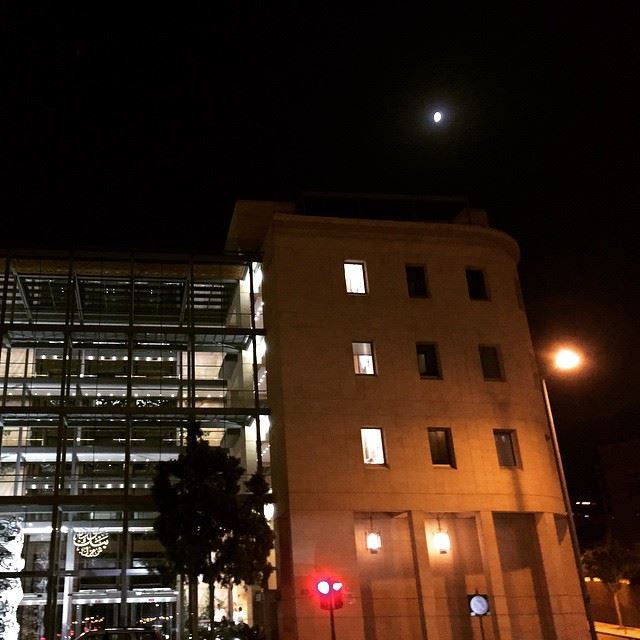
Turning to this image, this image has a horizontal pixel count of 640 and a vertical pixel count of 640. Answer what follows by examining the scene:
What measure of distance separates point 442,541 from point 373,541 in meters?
2.53

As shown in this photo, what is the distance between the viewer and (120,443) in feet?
93.1

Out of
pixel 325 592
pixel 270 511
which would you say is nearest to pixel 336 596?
pixel 325 592

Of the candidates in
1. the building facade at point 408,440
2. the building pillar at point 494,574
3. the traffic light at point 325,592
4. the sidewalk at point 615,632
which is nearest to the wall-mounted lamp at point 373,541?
the building facade at point 408,440

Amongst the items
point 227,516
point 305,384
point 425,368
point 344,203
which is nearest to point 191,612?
point 227,516

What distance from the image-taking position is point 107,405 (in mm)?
26797

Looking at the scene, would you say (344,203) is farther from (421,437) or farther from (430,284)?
(421,437)

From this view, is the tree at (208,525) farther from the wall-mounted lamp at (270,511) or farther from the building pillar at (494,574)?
the building pillar at (494,574)

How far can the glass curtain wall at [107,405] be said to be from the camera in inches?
976

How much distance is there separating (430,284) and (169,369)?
39.4 ft

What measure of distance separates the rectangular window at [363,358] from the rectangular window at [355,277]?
2.15m

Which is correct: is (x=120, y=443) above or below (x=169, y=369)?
below

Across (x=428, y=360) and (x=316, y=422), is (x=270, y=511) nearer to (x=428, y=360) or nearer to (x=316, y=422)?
(x=316, y=422)

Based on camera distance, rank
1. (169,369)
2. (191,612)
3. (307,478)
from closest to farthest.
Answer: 1. (191,612)
2. (307,478)
3. (169,369)

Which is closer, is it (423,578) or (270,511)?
(423,578)
